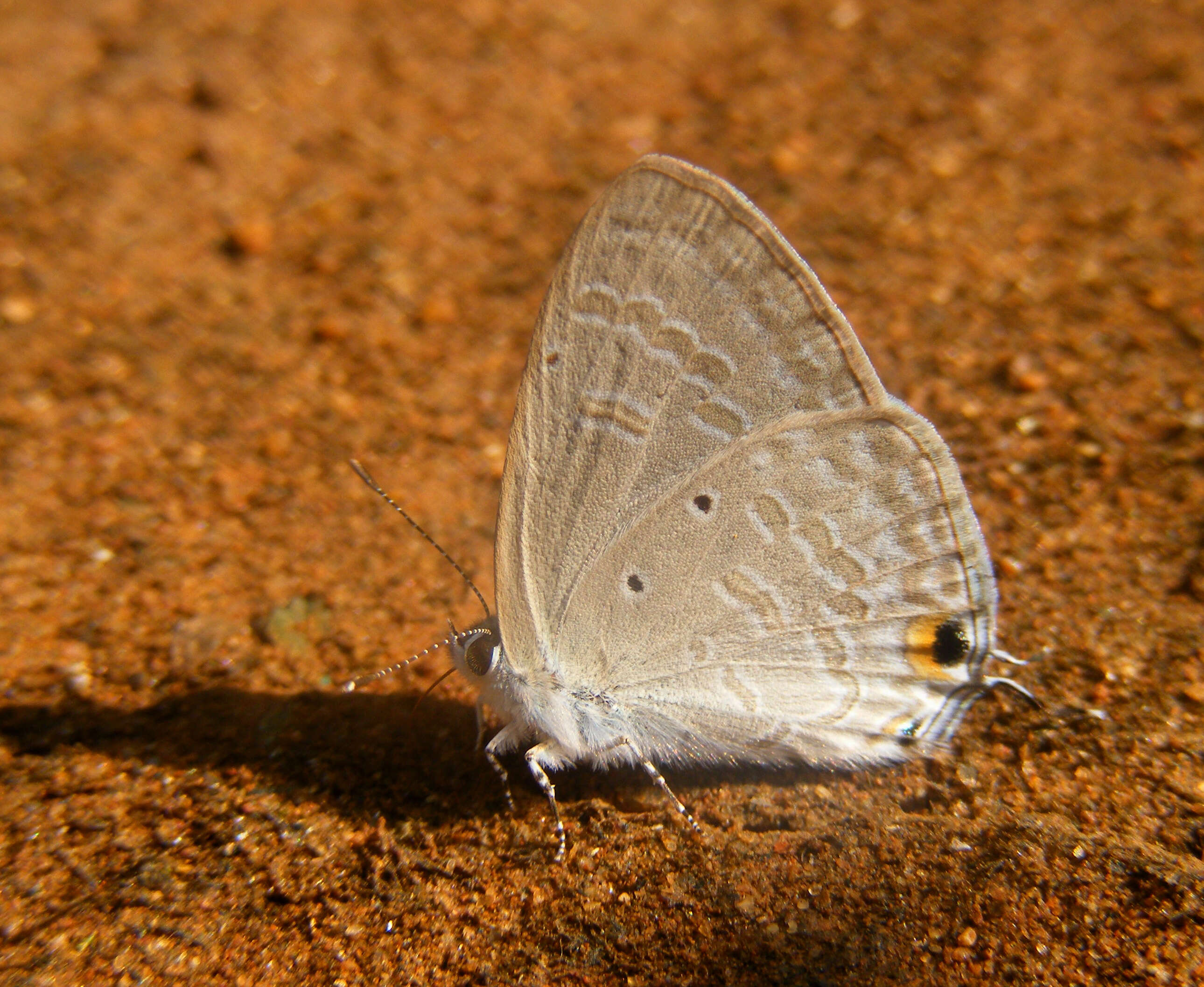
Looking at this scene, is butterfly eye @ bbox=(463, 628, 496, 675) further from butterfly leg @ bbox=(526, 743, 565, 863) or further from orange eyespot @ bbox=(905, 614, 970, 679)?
orange eyespot @ bbox=(905, 614, 970, 679)

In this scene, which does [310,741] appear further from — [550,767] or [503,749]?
[550,767]

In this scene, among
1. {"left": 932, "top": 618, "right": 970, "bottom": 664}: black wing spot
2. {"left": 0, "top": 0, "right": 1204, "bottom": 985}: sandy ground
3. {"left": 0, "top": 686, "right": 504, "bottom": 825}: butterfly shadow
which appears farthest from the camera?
{"left": 0, "top": 686, "right": 504, "bottom": 825}: butterfly shadow

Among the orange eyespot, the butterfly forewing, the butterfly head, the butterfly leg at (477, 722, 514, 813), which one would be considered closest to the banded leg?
the butterfly leg at (477, 722, 514, 813)

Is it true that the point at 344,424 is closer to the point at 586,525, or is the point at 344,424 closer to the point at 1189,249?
the point at 586,525

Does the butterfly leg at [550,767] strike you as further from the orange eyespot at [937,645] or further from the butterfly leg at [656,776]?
the orange eyespot at [937,645]

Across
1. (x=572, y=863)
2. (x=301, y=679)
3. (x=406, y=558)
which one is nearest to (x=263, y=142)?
(x=406, y=558)

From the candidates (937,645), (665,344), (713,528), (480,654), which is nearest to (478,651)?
(480,654)
